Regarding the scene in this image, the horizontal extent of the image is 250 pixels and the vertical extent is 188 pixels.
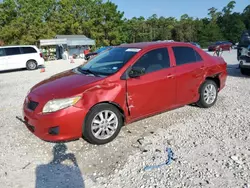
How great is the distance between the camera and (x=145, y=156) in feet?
11.8

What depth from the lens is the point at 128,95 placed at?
13.6 feet

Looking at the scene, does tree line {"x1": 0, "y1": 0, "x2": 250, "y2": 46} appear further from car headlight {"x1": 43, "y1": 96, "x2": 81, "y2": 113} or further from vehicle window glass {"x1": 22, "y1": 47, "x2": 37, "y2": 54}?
car headlight {"x1": 43, "y1": 96, "x2": 81, "y2": 113}

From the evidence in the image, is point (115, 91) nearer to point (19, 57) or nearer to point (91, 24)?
point (19, 57)

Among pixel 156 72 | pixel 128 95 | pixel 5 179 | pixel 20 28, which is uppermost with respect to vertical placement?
pixel 20 28

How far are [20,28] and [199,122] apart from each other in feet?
115

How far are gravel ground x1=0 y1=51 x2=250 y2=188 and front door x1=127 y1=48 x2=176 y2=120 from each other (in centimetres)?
44

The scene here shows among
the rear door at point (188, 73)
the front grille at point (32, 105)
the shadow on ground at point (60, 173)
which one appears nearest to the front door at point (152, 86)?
the rear door at point (188, 73)

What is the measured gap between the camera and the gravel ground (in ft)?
9.99

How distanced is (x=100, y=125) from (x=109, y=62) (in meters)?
1.34

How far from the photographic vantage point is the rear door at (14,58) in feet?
50.6

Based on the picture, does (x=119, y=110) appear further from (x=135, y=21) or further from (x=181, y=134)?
(x=135, y=21)

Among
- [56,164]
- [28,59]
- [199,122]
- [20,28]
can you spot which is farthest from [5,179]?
[20,28]

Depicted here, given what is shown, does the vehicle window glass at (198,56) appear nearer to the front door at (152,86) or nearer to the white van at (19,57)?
the front door at (152,86)

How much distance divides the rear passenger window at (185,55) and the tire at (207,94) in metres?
0.61
